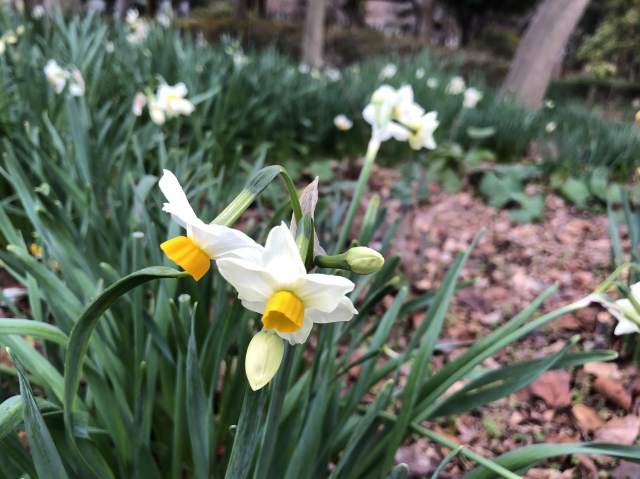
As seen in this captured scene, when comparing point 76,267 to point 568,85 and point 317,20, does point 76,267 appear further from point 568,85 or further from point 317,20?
point 568,85

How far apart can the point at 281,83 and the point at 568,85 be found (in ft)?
42.6

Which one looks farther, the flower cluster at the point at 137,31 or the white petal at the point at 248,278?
the flower cluster at the point at 137,31

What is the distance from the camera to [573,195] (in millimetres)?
2709

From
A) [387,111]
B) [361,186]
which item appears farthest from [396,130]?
[361,186]

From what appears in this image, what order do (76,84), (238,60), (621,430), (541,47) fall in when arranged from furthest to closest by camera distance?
(541,47) → (238,60) → (76,84) → (621,430)

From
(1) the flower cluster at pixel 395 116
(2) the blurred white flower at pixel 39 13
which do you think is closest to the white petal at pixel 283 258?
(1) the flower cluster at pixel 395 116

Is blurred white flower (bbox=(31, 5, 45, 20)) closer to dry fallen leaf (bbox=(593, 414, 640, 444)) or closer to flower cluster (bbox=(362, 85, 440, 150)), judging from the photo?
flower cluster (bbox=(362, 85, 440, 150))

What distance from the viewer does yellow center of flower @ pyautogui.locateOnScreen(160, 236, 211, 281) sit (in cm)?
42

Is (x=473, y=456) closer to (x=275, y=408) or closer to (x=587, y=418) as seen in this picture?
(x=275, y=408)

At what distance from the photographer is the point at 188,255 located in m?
0.43

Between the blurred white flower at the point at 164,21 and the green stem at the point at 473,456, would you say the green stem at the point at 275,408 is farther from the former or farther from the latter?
the blurred white flower at the point at 164,21

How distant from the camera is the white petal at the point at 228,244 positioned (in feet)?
1.36

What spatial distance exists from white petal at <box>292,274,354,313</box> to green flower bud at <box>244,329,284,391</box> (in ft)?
0.18

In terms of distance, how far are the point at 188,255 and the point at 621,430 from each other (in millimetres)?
1304
